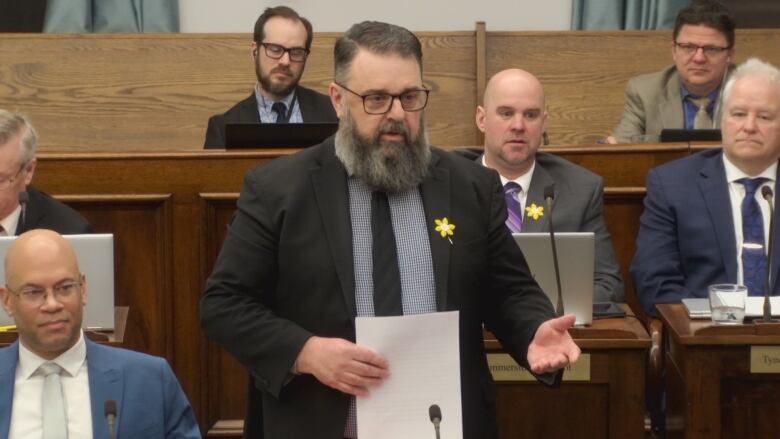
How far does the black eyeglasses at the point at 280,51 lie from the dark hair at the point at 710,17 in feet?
5.20

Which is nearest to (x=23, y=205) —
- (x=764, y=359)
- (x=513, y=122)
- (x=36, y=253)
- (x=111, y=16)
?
(x=36, y=253)

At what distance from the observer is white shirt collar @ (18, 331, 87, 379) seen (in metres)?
3.07

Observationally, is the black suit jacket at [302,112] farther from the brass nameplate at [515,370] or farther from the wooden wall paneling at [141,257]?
the brass nameplate at [515,370]

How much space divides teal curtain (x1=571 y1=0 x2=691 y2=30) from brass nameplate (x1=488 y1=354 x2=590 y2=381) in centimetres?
308

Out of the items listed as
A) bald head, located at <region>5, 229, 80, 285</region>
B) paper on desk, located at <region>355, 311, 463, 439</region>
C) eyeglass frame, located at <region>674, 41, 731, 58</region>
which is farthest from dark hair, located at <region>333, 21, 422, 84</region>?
eyeglass frame, located at <region>674, 41, 731, 58</region>

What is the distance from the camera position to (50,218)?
4230 millimetres

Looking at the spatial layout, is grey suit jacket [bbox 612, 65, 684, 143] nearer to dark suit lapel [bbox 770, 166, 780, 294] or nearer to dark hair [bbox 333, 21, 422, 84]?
dark suit lapel [bbox 770, 166, 780, 294]

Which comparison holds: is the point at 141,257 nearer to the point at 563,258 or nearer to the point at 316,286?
the point at 563,258

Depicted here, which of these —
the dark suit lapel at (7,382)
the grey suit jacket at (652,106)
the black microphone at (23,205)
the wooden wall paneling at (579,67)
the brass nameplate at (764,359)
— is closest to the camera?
the dark suit lapel at (7,382)

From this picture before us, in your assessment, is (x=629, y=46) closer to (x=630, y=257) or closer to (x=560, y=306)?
(x=630, y=257)

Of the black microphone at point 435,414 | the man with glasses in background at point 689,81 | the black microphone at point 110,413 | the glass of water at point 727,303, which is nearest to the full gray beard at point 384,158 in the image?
the black microphone at point 435,414

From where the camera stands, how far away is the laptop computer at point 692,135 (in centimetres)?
492

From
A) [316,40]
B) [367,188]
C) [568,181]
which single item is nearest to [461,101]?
[316,40]

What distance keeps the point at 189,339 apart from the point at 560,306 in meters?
1.47
